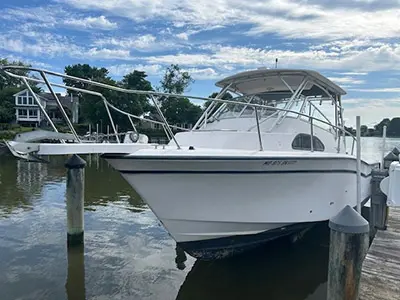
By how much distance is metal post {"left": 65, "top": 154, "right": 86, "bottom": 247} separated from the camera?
6867 millimetres

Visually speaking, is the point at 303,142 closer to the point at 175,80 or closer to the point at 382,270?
the point at 382,270

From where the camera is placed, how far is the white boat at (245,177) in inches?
188

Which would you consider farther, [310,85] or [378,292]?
[310,85]

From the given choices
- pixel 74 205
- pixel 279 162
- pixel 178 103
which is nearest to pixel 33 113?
pixel 178 103

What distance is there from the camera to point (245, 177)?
5.02m

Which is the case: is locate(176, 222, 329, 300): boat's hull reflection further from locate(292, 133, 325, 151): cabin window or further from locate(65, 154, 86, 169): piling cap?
locate(65, 154, 86, 169): piling cap

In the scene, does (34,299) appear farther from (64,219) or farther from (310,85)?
(310,85)

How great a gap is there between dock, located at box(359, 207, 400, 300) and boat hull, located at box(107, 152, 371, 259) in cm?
99

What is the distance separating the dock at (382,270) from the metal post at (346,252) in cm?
88

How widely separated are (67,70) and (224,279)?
58.8m

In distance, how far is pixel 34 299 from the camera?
5.09 m

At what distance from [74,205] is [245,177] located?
3546 mm

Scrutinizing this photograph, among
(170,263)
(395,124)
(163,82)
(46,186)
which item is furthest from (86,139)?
(163,82)

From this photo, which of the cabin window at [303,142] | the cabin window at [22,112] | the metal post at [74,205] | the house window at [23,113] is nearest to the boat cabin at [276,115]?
the cabin window at [303,142]
